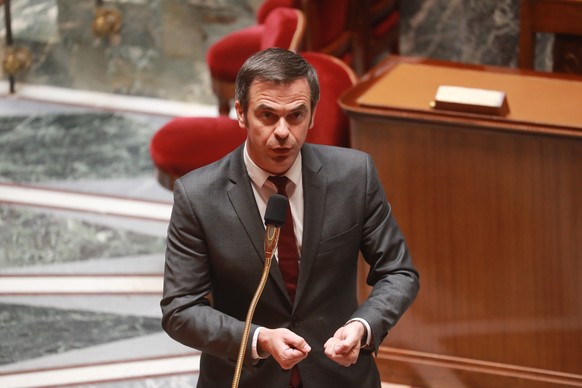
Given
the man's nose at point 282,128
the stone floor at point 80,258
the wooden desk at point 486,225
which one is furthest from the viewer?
the stone floor at point 80,258

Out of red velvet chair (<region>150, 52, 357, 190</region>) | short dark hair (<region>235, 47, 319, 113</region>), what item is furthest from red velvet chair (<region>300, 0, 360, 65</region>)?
short dark hair (<region>235, 47, 319, 113</region>)

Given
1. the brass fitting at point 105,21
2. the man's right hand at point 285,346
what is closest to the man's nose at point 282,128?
the man's right hand at point 285,346

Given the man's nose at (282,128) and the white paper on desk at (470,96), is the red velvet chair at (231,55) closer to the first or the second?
the white paper on desk at (470,96)

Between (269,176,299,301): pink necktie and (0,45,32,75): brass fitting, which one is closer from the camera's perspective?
(269,176,299,301): pink necktie

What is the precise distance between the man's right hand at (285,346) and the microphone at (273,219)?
17cm

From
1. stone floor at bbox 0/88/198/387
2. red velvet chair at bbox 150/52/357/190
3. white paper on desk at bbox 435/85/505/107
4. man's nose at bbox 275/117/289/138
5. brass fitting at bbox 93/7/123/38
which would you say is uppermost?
man's nose at bbox 275/117/289/138

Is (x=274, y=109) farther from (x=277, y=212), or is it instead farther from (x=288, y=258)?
(x=288, y=258)

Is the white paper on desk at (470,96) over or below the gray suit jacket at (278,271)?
below

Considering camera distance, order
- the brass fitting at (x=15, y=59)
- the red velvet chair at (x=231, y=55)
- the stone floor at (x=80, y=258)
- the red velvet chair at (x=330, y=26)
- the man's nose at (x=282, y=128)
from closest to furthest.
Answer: the man's nose at (x=282, y=128) → the stone floor at (x=80, y=258) → the red velvet chair at (x=330, y=26) → the red velvet chair at (x=231, y=55) → the brass fitting at (x=15, y=59)

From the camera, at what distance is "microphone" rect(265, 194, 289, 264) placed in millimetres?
2205

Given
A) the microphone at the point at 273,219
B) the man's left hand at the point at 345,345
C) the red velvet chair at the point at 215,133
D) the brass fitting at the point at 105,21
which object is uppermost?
the microphone at the point at 273,219

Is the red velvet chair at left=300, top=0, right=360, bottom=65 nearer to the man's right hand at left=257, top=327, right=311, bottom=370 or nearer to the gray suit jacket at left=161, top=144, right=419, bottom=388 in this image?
the gray suit jacket at left=161, top=144, right=419, bottom=388

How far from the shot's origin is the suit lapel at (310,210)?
2.50 metres

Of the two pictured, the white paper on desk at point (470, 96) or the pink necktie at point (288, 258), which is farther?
the white paper on desk at point (470, 96)
